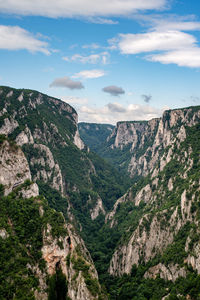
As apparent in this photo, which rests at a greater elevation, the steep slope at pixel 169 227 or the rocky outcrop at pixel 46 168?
the rocky outcrop at pixel 46 168

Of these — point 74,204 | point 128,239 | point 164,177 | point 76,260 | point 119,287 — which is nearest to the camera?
point 76,260

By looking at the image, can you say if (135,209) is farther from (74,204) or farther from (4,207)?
(4,207)

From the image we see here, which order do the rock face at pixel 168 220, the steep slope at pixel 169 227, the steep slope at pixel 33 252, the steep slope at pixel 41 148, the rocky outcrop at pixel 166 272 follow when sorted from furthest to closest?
the steep slope at pixel 41 148 < the rock face at pixel 168 220 < the steep slope at pixel 169 227 < the rocky outcrop at pixel 166 272 < the steep slope at pixel 33 252

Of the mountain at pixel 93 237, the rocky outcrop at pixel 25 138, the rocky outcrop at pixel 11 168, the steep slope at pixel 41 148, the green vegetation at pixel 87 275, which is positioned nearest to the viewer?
the mountain at pixel 93 237

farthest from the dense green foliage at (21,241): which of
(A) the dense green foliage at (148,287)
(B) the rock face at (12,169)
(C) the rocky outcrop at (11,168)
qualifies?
(A) the dense green foliage at (148,287)

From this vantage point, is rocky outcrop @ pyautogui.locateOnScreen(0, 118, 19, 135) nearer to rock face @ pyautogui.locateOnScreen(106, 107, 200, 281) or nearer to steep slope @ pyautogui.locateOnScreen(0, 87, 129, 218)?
steep slope @ pyautogui.locateOnScreen(0, 87, 129, 218)

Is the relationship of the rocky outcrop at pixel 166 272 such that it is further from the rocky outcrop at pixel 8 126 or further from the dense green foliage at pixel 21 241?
the rocky outcrop at pixel 8 126

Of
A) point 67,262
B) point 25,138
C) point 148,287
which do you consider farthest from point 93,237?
point 67,262

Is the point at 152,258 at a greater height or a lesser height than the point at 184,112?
lesser

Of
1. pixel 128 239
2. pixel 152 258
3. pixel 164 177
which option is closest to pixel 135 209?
pixel 164 177
